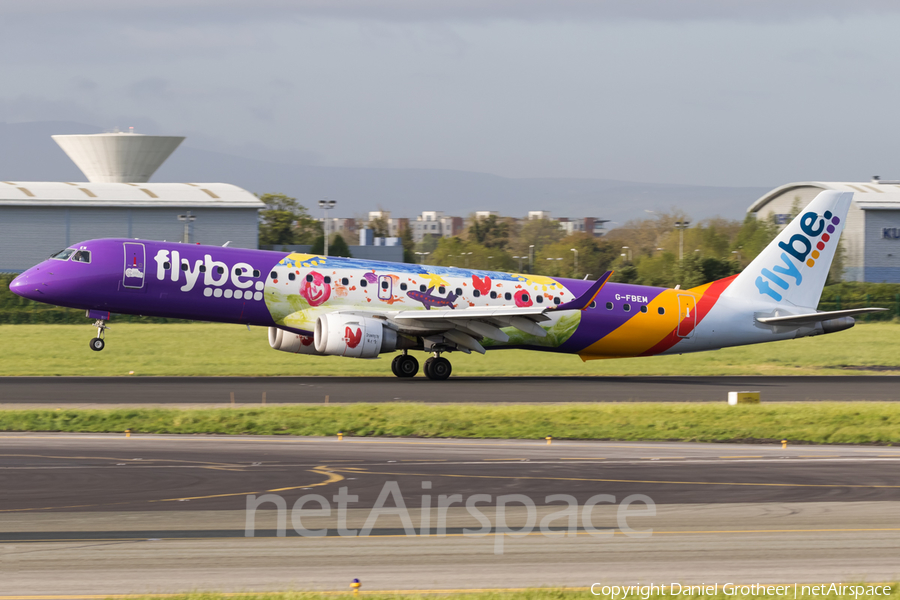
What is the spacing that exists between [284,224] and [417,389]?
12199cm

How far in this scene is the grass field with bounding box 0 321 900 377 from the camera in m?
35.2

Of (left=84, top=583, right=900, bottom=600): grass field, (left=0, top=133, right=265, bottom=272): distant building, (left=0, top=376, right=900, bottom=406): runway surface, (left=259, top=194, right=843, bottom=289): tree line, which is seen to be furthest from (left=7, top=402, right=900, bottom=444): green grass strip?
(left=0, top=133, right=265, bottom=272): distant building

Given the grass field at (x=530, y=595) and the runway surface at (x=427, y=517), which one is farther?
the runway surface at (x=427, y=517)

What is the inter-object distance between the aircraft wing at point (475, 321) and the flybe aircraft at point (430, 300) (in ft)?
0.15

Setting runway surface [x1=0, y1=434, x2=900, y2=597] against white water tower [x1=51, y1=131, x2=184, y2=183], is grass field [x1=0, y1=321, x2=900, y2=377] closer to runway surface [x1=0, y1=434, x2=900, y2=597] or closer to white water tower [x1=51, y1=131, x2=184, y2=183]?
runway surface [x1=0, y1=434, x2=900, y2=597]

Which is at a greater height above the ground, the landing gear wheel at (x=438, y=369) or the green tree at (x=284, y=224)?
the green tree at (x=284, y=224)

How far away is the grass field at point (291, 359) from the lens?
3519 centimetres

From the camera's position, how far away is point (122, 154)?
113562mm

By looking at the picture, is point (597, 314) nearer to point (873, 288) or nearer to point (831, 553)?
point (831, 553)

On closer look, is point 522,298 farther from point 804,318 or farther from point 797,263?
point 797,263

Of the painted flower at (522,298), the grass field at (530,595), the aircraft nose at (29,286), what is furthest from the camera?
the painted flower at (522,298)

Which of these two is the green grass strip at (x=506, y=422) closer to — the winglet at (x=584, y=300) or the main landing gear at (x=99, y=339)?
the winglet at (x=584, y=300)

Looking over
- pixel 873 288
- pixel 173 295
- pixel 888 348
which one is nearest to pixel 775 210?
pixel 873 288

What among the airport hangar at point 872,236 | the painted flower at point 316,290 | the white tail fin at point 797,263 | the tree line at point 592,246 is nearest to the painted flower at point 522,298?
the painted flower at point 316,290
